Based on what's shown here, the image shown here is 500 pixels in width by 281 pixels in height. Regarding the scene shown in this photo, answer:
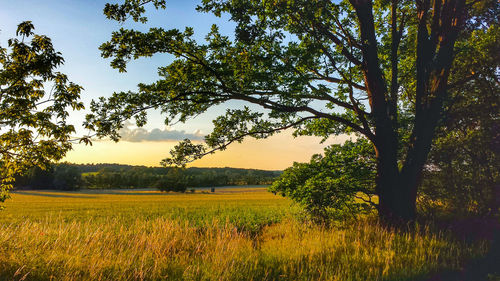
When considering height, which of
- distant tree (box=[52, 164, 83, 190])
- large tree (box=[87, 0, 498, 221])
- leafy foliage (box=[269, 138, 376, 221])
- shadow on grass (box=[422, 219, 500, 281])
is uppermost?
large tree (box=[87, 0, 498, 221])

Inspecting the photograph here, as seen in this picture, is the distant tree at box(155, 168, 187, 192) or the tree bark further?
the distant tree at box(155, 168, 187, 192)

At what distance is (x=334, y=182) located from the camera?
10219 millimetres

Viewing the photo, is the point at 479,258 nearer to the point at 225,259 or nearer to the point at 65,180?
the point at 225,259

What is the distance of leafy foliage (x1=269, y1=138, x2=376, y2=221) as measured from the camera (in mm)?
10594

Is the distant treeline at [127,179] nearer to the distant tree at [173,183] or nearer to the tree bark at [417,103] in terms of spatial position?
the distant tree at [173,183]

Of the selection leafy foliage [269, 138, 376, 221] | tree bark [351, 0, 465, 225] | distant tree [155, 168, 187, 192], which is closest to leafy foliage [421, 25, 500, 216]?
tree bark [351, 0, 465, 225]

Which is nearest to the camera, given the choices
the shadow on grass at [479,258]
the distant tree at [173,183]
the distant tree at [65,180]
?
the shadow on grass at [479,258]

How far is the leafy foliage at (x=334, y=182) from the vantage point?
10.6 m

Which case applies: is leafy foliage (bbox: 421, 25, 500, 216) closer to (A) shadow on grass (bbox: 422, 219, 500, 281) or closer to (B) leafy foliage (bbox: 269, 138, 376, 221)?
(A) shadow on grass (bbox: 422, 219, 500, 281)

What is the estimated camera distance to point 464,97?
505 inches

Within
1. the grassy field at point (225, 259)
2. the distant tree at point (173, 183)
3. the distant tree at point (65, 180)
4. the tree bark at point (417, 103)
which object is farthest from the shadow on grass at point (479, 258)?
the distant tree at point (65, 180)

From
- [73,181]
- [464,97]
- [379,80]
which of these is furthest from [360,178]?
[73,181]

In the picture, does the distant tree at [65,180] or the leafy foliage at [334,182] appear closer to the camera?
the leafy foliage at [334,182]

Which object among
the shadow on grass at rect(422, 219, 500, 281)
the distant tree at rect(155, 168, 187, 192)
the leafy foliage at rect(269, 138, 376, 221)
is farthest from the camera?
the distant tree at rect(155, 168, 187, 192)
